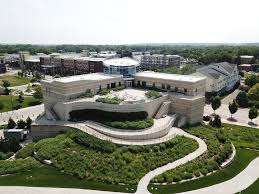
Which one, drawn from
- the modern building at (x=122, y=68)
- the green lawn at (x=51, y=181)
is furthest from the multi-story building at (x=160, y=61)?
the green lawn at (x=51, y=181)

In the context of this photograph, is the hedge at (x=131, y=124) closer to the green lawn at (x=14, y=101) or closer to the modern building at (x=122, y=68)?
the modern building at (x=122, y=68)

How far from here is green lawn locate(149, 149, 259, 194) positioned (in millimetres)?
33875

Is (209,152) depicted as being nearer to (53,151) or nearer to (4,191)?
(53,151)

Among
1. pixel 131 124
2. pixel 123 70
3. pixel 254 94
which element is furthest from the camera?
pixel 254 94

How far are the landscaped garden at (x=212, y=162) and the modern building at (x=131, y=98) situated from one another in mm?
4889

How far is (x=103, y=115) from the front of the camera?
4894 cm

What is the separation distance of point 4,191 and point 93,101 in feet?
73.0

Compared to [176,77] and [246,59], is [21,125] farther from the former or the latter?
[246,59]

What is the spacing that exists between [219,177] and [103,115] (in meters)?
21.4

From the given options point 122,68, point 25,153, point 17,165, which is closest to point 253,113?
point 122,68

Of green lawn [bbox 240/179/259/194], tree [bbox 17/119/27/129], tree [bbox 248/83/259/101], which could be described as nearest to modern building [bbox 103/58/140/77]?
tree [bbox 17/119/27/129]

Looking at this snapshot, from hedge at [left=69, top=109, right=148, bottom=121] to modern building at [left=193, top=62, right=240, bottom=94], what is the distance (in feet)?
126

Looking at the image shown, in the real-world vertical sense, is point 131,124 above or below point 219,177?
above

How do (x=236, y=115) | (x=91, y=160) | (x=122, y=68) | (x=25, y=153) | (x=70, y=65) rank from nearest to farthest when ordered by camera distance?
(x=91, y=160)
(x=25, y=153)
(x=122, y=68)
(x=236, y=115)
(x=70, y=65)
